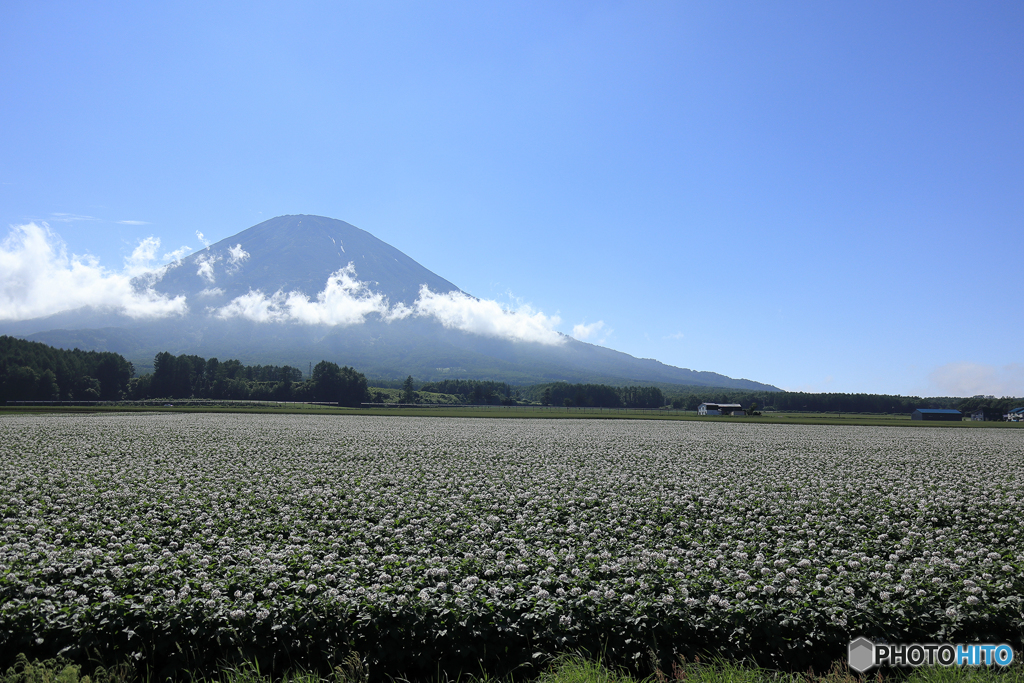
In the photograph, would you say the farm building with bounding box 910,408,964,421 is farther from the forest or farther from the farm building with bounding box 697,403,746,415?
the farm building with bounding box 697,403,746,415

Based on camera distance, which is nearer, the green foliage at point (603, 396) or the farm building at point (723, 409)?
the farm building at point (723, 409)

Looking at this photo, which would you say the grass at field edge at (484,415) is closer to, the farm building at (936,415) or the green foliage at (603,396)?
the farm building at (936,415)

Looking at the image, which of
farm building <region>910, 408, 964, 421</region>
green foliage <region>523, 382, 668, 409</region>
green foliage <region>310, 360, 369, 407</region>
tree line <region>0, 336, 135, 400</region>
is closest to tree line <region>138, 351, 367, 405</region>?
green foliage <region>310, 360, 369, 407</region>

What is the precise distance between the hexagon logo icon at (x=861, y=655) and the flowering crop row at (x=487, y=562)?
0.14 m

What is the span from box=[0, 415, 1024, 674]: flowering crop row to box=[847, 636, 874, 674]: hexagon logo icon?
0.14 metres

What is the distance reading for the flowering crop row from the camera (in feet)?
20.5

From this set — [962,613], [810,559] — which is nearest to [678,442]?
[810,559]

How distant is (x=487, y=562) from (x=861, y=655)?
5068mm

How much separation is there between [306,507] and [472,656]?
23.9 feet

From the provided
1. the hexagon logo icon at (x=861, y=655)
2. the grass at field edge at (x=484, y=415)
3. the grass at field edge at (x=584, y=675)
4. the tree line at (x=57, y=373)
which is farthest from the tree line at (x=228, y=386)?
the hexagon logo icon at (x=861, y=655)

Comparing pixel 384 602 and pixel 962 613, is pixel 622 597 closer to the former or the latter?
pixel 384 602

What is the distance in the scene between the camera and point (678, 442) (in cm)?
2969

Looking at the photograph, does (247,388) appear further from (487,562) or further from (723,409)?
(487,562)

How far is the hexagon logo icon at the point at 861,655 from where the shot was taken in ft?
19.9
